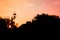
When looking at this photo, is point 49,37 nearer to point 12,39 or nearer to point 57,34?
point 57,34

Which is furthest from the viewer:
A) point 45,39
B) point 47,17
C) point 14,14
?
point 14,14

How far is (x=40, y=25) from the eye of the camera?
33.1m

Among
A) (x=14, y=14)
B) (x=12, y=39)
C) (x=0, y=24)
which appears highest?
(x=12, y=39)

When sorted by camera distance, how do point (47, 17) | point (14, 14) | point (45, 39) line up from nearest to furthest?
point (45, 39) < point (47, 17) < point (14, 14)

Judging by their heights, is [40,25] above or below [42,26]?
below

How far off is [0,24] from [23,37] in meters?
46.7

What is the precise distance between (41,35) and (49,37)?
1.05 meters

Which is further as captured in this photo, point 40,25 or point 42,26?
point 40,25

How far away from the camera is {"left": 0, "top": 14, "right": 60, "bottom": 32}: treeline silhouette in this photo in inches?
1077

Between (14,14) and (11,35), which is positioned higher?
(11,35)

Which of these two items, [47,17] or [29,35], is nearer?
[29,35]

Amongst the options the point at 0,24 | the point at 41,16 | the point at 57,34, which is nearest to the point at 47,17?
the point at 41,16

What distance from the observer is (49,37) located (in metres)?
21.0

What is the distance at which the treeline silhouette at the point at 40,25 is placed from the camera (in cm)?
2736
